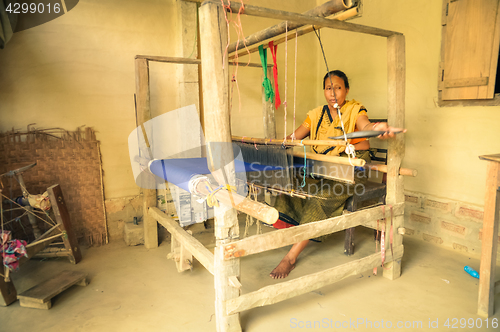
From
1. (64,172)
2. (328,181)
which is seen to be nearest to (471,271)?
(328,181)

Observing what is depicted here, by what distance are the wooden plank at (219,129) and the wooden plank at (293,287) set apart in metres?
0.06

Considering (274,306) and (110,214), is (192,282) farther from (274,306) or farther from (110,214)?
(110,214)

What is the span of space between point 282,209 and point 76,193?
77.1 inches

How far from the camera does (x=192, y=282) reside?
250cm

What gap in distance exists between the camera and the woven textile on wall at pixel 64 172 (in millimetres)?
2762

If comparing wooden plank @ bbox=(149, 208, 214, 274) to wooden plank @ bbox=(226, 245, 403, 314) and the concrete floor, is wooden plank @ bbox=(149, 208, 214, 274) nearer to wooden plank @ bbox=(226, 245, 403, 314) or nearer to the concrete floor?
wooden plank @ bbox=(226, 245, 403, 314)

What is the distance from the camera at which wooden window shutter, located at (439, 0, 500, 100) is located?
102 inches

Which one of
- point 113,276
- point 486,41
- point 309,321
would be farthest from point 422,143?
point 113,276

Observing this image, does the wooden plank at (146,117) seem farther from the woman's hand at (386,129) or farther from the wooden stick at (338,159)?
the woman's hand at (386,129)

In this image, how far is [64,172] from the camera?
9.89ft

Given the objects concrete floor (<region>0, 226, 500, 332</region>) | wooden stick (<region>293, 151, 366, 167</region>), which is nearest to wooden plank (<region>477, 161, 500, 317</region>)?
concrete floor (<region>0, 226, 500, 332</region>)

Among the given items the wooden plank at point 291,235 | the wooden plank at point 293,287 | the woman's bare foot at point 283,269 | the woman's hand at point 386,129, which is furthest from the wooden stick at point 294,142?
the woman's bare foot at point 283,269

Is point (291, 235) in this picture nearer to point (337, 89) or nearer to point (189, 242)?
point (189, 242)

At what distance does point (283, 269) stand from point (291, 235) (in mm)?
829
